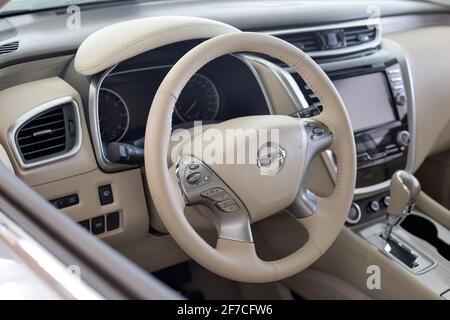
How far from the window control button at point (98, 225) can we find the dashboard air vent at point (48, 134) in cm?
18

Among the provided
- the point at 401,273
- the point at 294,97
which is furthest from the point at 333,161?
the point at 401,273

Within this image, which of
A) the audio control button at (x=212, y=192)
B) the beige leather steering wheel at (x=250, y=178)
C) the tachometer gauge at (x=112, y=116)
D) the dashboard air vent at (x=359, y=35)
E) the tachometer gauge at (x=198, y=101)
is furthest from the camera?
the dashboard air vent at (x=359, y=35)

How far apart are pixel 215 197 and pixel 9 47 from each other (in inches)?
25.0

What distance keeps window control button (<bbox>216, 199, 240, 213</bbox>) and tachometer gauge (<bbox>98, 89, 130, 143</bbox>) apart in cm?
38

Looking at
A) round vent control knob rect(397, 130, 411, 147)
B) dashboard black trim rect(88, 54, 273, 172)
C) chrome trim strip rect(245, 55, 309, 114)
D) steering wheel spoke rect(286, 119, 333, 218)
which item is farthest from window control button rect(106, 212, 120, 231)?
round vent control knob rect(397, 130, 411, 147)

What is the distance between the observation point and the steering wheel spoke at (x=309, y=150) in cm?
129

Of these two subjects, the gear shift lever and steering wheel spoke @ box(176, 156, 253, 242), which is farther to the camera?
the gear shift lever

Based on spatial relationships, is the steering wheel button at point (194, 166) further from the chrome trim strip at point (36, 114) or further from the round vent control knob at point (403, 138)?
the round vent control knob at point (403, 138)

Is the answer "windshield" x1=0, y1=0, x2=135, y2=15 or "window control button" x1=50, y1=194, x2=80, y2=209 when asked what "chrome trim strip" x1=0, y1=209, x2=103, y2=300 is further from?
"windshield" x1=0, y1=0, x2=135, y2=15

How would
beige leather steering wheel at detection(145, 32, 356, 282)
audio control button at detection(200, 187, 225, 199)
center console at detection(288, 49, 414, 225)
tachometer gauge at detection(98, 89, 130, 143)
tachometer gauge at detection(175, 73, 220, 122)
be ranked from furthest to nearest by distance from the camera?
center console at detection(288, 49, 414, 225)
tachometer gauge at detection(175, 73, 220, 122)
tachometer gauge at detection(98, 89, 130, 143)
audio control button at detection(200, 187, 225, 199)
beige leather steering wheel at detection(145, 32, 356, 282)

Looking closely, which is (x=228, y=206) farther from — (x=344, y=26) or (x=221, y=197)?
(x=344, y=26)

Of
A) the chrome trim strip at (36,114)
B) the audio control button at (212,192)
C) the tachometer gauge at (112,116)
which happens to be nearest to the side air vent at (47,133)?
the chrome trim strip at (36,114)

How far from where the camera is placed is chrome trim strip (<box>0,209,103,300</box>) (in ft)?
2.23
